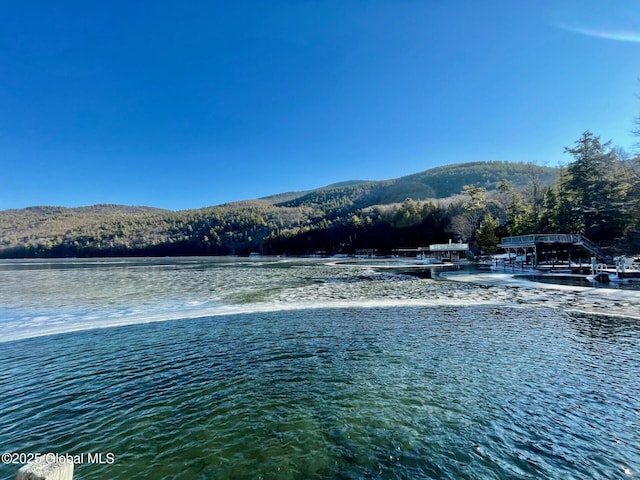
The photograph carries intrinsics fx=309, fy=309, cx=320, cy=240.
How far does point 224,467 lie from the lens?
4.04 meters

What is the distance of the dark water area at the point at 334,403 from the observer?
4.11m

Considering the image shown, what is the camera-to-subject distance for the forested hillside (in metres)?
42.5

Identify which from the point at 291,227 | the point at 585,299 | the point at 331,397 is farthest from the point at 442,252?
the point at 291,227

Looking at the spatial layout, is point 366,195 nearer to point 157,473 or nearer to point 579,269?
point 579,269

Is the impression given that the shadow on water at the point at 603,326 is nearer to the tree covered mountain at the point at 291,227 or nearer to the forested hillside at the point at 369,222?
the forested hillside at the point at 369,222

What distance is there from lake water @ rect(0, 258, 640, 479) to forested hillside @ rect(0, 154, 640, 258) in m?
33.9

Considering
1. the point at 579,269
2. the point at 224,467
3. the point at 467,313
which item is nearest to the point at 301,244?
the point at 579,269

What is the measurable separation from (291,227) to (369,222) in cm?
5027

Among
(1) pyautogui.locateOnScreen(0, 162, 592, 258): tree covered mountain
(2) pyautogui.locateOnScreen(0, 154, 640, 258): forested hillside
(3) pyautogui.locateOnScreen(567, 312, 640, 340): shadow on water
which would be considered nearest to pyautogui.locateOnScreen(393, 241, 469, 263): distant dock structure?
(2) pyautogui.locateOnScreen(0, 154, 640, 258): forested hillside

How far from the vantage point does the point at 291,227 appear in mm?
143250

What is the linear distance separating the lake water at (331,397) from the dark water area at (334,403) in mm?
33

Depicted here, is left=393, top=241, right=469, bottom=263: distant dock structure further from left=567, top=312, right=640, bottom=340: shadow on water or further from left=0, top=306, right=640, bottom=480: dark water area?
left=0, top=306, right=640, bottom=480: dark water area

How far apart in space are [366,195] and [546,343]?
554 ft

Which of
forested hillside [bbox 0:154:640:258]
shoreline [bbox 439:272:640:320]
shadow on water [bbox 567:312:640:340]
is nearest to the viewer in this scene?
shadow on water [bbox 567:312:640:340]
